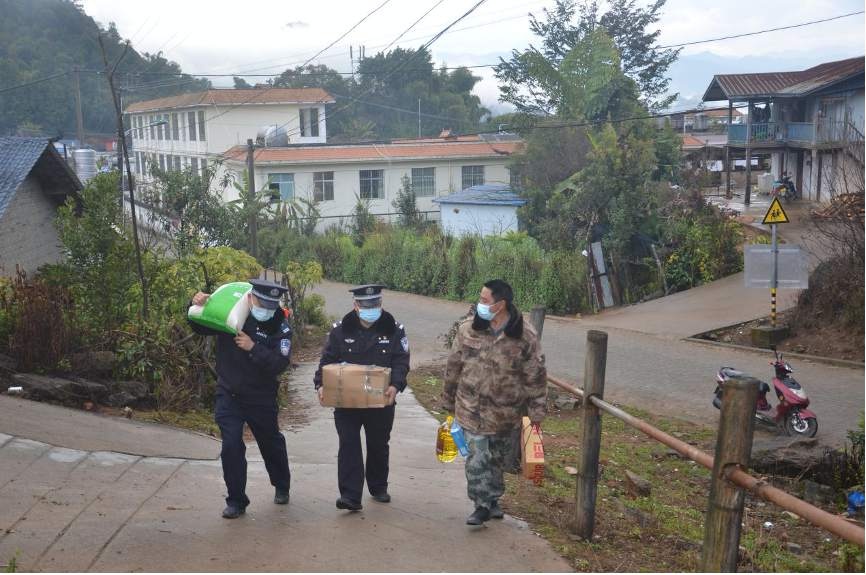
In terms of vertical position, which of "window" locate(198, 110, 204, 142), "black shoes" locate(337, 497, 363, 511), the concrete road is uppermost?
"window" locate(198, 110, 204, 142)

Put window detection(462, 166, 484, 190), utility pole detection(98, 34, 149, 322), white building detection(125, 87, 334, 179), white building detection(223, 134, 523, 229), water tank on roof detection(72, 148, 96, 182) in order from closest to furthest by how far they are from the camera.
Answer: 1. utility pole detection(98, 34, 149, 322)
2. water tank on roof detection(72, 148, 96, 182)
3. white building detection(223, 134, 523, 229)
4. window detection(462, 166, 484, 190)
5. white building detection(125, 87, 334, 179)

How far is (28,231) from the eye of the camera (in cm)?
1767

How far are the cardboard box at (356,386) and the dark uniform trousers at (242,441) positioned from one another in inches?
18.2

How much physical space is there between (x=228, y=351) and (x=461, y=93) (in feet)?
217

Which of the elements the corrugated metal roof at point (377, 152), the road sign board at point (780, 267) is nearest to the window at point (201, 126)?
the corrugated metal roof at point (377, 152)

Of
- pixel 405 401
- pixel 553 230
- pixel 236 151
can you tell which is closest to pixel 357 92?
pixel 236 151

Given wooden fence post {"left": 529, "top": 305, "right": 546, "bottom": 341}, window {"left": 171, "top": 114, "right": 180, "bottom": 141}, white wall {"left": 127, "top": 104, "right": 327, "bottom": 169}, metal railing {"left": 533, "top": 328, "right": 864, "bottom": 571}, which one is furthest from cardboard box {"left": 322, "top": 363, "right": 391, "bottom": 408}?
window {"left": 171, "top": 114, "right": 180, "bottom": 141}

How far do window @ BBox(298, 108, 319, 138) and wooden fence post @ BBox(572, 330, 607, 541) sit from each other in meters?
45.8

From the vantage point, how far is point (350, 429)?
615cm

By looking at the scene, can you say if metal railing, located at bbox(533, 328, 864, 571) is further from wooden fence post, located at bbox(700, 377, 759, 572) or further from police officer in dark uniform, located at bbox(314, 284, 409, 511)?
police officer in dark uniform, located at bbox(314, 284, 409, 511)

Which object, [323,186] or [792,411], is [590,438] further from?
[323,186]

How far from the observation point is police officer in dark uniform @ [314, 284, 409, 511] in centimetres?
609

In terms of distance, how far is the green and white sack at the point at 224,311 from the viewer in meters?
5.75

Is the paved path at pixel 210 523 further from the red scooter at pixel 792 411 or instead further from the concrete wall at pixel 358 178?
the concrete wall at pixel 358 178
